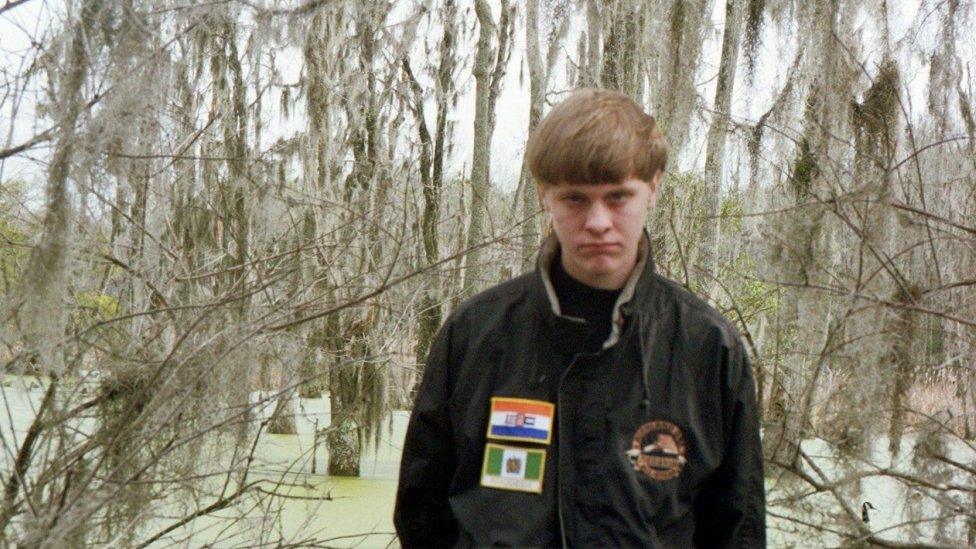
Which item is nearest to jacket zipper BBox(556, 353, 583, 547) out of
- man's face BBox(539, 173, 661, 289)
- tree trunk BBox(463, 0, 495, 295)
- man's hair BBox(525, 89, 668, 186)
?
man's face BBox(539, 173, 661, 289)

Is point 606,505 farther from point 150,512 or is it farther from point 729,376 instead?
point 150,512

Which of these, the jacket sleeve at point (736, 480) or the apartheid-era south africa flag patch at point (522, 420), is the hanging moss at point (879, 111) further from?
the apartheid-era south africa flag patch at point (522, 420)

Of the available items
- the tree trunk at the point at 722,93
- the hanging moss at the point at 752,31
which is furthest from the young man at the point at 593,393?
the tree trunk at the point at 722,93

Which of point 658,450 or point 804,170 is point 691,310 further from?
point 804,170

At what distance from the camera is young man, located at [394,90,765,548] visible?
1235 millimetres

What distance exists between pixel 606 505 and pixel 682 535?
11 cm

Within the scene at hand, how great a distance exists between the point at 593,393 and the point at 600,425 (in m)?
0.04

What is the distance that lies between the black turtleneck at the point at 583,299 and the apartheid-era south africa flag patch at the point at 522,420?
0.13 meters

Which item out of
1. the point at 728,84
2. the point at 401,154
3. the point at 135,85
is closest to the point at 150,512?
the point at 135,85

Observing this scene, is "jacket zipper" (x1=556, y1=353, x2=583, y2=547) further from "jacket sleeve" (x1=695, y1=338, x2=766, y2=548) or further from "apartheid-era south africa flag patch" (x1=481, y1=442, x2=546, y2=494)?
"jacket sleeve" (x1=695, y1=338, x2=766, y2=548)

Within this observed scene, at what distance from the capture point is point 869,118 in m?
3.11

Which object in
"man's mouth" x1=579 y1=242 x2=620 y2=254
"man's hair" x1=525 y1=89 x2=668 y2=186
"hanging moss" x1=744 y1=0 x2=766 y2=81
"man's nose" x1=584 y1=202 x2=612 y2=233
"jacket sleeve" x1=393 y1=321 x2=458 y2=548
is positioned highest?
"hanging moss" x1=744 y1=0 x2=766 y2=81

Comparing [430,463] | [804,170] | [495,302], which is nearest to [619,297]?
[495,302]

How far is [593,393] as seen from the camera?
49.4 inches
